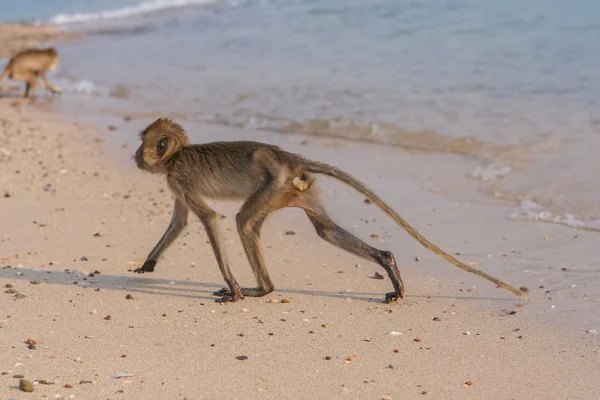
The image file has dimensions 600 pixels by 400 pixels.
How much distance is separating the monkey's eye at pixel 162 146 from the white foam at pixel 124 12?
2191 centimetres

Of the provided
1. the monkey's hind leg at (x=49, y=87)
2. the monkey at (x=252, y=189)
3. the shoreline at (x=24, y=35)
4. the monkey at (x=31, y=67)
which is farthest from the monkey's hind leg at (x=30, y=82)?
the monkey at (x=252, y=189)

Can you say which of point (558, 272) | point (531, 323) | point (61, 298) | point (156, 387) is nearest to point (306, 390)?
point (156, 387)

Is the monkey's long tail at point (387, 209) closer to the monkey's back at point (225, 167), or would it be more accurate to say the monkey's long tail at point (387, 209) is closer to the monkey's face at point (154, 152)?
the monkey's back at point (225, 167)

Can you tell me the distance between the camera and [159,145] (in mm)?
6785

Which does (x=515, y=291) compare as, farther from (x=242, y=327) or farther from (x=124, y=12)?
(x=124, y=12)

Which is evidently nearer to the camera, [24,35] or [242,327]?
[242,327]

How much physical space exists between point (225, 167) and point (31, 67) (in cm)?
1026

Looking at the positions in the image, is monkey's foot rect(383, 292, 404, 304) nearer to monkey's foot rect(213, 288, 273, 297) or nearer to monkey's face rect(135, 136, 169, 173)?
monkey's foot rect(213, 288, 273, 297)

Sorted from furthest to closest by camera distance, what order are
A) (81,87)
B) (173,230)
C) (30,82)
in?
(81,87)
(30,82)
(173,230)

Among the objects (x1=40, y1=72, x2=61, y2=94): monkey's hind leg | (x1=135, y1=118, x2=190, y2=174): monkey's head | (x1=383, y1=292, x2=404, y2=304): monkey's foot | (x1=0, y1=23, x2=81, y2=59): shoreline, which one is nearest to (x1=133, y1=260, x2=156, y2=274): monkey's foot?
(x1=135, y1=118, x2=190, y2=174): monkey's head

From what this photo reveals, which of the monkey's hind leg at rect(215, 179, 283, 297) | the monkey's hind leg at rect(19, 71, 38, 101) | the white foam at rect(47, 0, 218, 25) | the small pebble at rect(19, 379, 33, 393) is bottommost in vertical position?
the small pebble at rect(19, 379, 33, 393)

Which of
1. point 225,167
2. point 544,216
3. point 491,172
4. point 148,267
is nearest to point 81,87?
point 491,172

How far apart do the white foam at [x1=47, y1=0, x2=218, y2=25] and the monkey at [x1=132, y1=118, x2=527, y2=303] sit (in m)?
22.0

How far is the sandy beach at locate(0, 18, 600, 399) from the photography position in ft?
17.0
